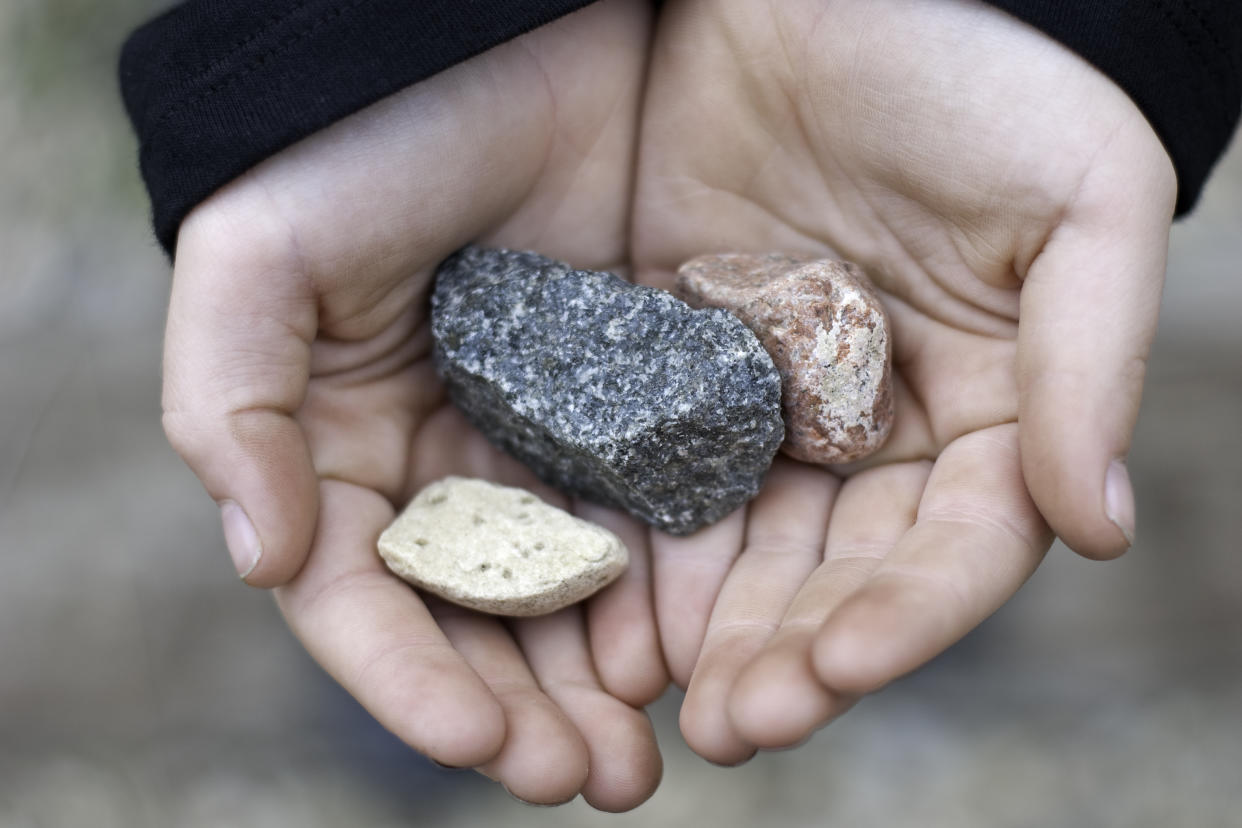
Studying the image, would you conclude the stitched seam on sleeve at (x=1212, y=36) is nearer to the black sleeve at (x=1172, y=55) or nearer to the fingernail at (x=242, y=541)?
the black sleeve at (x=1172, y=55)

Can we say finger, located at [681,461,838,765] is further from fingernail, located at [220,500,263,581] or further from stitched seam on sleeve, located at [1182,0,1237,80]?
stitched seam on sleeve, located at [1182,0,1237,80]

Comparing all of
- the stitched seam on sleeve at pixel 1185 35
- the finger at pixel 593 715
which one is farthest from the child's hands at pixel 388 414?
the stitched seam on sleeve at pixel 1185 35

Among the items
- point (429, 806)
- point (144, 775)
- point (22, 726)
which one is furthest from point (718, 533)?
point (22, 726)

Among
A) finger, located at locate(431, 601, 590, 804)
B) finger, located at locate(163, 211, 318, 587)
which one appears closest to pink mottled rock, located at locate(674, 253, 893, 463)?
finger, located at locate(431, 601, 590, 804)

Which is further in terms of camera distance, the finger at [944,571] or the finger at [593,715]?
the finger at [593,715]

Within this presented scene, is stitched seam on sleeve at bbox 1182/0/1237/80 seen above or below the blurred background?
above

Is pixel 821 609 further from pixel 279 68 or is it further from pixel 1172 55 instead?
pixel 279 68
